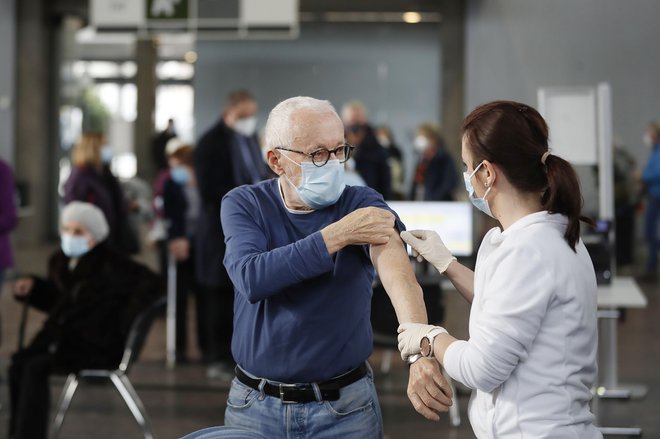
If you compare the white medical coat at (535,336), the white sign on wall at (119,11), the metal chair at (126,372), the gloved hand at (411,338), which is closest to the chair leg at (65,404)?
the metal chair at (126,372)

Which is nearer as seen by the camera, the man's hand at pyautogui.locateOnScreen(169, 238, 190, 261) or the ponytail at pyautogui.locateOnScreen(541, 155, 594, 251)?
the ponytail at pyautogui.locateOnScreen(541, 155, 594, 251)

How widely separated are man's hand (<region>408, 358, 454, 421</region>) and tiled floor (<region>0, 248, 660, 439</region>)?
100.0 inches

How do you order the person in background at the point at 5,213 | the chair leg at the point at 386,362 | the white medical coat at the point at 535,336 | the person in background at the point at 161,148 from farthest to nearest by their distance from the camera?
the person in background at the point at 161,148
the chair leg at the point at 386,362
the person in background at the point at 5,213
the white medical coat at the point at 535,336

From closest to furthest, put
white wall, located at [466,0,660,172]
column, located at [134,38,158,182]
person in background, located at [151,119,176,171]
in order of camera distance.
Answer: white wall, located at [466,0,660,172] < person in background, located at [151,119,176,171] < column, located at [134,38,158,182]

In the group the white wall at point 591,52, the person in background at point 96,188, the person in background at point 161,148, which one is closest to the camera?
the white wall at point 591,52

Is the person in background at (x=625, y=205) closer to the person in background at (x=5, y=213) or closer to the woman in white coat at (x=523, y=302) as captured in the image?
the person in background at (x=5, y=213)

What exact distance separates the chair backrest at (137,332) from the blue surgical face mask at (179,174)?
2.56 meters

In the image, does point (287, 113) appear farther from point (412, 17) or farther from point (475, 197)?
point (412, 17)

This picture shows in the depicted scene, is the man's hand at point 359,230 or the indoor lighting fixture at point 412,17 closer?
the man's hand at point 359,230

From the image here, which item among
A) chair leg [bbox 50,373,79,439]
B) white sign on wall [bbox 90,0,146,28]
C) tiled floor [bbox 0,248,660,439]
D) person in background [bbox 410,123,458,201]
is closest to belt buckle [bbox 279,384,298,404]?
tiled floor [bbox 0,248,660,439]

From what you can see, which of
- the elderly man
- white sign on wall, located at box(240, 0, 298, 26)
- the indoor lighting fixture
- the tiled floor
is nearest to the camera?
the elderly man

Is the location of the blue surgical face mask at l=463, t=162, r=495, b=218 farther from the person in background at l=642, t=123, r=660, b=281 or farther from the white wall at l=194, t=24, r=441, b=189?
the white wall at l=194, t=24, r=441, b=189

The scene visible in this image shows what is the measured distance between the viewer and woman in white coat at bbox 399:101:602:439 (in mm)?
2047

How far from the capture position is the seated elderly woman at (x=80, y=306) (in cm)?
518
